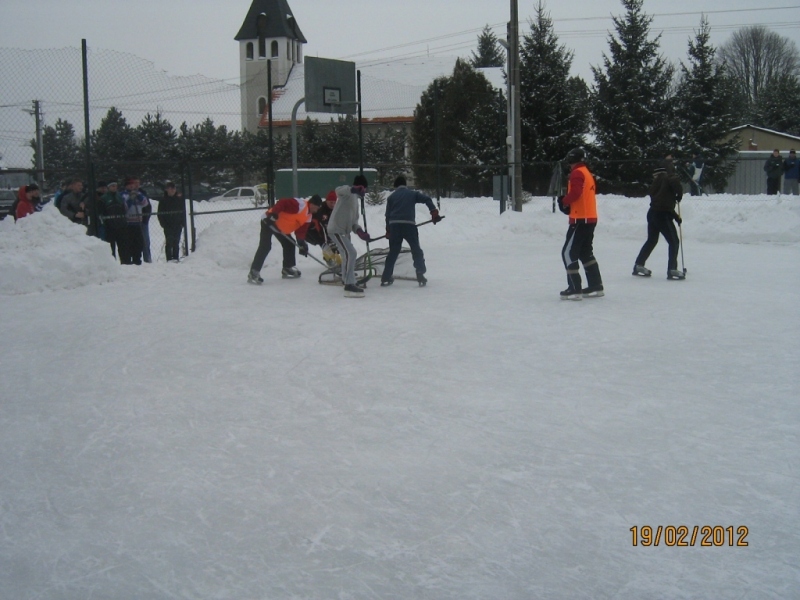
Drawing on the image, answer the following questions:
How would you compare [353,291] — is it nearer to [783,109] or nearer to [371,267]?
[371,267]

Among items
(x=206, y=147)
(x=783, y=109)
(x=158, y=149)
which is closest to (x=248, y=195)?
(x=206, y=147)

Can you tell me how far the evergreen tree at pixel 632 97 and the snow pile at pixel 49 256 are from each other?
2266 centimetres

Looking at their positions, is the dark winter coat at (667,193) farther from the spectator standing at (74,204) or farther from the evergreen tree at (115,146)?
the spectator standing at (74,204)

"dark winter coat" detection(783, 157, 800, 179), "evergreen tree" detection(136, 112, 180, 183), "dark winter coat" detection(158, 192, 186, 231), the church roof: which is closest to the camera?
"dark winter coat" detection(158, 192, 186, 231)

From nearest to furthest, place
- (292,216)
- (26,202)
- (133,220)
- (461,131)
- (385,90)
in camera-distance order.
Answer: (292,216) < (26,202) < (133,220) < (385,90) < (461,131)

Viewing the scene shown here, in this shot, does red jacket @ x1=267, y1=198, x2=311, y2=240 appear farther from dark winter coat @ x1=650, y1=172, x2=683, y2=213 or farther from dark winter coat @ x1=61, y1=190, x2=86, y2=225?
dark winter coat @ x1=650, y1=172, x2=683, y2=213

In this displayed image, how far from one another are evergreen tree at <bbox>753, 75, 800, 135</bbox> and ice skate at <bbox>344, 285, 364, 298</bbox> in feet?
137

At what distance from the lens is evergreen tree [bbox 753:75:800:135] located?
44594mm

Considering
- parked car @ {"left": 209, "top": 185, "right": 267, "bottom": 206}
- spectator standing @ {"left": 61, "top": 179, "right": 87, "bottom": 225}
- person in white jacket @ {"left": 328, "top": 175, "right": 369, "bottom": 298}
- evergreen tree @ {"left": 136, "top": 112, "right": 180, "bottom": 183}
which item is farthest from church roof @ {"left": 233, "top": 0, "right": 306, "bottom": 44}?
person in white jacket @ {"left": 328, "top": 175, "right": 369, "bottom": 298}

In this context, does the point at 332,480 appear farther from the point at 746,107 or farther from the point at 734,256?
the point at 746,107

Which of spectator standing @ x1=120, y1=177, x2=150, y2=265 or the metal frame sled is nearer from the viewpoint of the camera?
the metal frame sled

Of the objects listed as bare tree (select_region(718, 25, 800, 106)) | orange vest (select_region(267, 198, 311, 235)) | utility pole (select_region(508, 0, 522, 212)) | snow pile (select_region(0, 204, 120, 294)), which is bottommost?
snow pile (select_region(0, 204, 120, 294))

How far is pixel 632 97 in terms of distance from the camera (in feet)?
101

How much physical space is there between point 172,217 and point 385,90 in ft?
68.6
